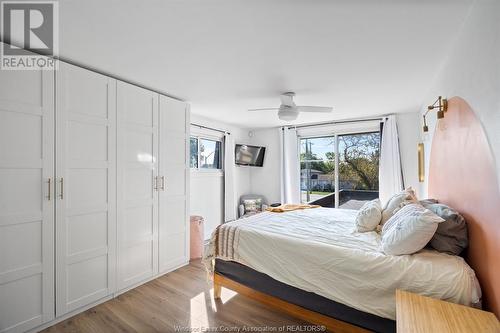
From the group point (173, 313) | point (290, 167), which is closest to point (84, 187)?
point (173, 313)

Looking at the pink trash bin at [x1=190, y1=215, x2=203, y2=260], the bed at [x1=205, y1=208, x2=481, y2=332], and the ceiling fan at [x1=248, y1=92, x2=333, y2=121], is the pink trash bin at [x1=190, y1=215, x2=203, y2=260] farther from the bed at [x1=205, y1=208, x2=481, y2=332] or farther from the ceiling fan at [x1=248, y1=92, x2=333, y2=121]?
the ceiling fan at [x1=248, y1=92, x2=333, y2=121]

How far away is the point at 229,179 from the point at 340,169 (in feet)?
7.73

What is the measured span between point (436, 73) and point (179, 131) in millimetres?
3117

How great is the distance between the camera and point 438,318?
1.22 m

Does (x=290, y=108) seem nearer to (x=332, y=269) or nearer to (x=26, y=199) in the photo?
(x=332, y=269)

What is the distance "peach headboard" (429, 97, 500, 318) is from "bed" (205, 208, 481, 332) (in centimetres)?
11

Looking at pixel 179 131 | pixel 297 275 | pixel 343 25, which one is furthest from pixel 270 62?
pixel 297 275

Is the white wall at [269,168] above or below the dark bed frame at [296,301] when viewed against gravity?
above

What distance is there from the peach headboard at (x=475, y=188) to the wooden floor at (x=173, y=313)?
146 centimetres

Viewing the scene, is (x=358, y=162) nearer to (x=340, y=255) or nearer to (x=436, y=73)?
(x=436, y=73)

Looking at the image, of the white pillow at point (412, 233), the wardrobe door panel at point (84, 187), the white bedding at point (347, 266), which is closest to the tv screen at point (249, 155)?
the white bedding at point (347, 266)

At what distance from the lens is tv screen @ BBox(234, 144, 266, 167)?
17.7 feet

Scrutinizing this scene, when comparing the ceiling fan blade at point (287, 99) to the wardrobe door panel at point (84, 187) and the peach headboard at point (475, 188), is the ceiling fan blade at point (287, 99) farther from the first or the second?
the wardrobe door panel at point (84, 187)

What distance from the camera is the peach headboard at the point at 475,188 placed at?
132cm
